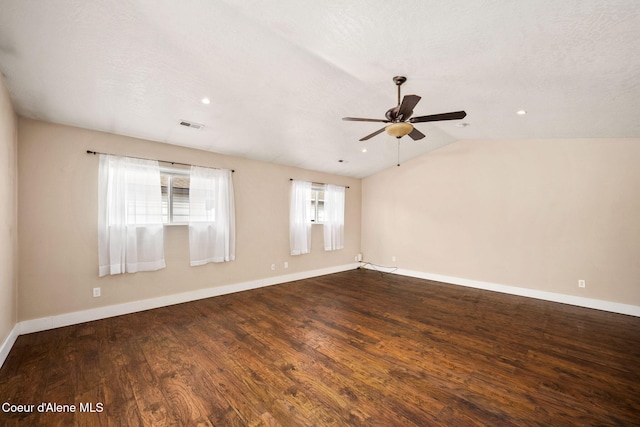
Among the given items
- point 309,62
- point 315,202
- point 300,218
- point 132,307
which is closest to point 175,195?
point 132,307

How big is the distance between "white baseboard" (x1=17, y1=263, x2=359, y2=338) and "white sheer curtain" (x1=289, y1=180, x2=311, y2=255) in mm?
673

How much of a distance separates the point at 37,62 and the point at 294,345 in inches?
136

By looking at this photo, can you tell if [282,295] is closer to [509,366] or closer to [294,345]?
[294,345]

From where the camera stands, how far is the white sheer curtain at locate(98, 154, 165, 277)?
3389 millimetres

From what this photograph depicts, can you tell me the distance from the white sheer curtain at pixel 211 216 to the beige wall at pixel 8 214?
1.83 metres

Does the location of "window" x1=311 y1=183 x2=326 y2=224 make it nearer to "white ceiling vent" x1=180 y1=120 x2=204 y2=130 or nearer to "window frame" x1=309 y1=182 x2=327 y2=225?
"window frame" x1=309 y1=182 x2=327 y2=225

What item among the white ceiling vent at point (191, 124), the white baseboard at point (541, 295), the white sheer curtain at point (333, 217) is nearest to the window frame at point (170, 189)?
the white ceiling vent at point (191, 124)

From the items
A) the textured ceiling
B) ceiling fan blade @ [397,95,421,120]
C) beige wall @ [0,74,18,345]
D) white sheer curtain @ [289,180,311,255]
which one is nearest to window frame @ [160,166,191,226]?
the textured ceiling

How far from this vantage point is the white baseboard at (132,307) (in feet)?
9.87

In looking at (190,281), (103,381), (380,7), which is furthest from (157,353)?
(380,7)

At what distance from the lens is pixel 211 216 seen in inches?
173

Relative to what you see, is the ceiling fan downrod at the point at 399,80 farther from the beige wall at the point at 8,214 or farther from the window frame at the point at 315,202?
the beige wall at the point at 8,214

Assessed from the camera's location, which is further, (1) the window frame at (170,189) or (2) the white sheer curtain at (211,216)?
(2) the white sheer curtain at (211,216)

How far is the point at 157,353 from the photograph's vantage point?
2.54 metres
